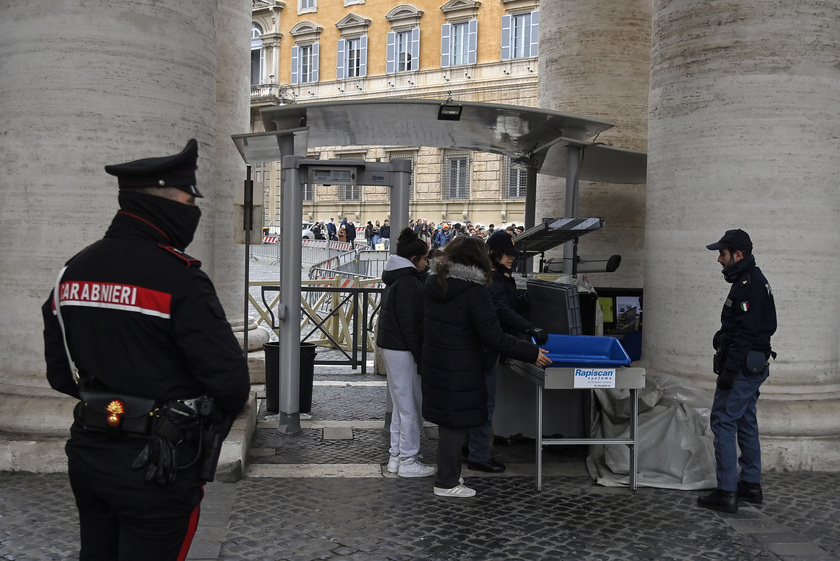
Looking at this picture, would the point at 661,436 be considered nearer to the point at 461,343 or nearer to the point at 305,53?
the point at 461,343

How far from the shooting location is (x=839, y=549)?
4887 mm

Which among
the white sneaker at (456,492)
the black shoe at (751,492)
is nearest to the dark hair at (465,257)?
the white sneaker at (456,492)

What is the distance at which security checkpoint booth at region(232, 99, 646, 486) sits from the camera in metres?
7.23

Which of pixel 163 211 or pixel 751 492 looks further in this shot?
pixel 751 492

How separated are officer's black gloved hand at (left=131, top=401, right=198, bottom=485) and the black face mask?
559 millimetres

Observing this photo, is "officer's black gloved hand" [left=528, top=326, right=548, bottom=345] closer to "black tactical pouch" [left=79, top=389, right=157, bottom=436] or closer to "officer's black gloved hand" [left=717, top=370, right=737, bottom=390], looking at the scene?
"officer's black gloved hand" [left=717, top=370, right=737, bottom=390]

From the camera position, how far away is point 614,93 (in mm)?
11227

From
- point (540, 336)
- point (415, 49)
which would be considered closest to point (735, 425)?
point (540, 336)

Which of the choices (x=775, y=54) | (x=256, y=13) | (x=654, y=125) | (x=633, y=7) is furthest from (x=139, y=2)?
(x=256, y=13)

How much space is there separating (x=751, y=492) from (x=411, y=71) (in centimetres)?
4223

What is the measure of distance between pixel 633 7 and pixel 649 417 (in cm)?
664

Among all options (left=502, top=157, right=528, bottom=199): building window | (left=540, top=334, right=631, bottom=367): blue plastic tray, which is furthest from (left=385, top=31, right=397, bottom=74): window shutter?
(left=540, top=334, right=631, bottom=367): blue plastic tray

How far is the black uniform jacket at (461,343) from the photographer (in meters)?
5.60

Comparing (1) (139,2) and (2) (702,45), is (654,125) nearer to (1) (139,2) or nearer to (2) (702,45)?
(2) (702,45)
